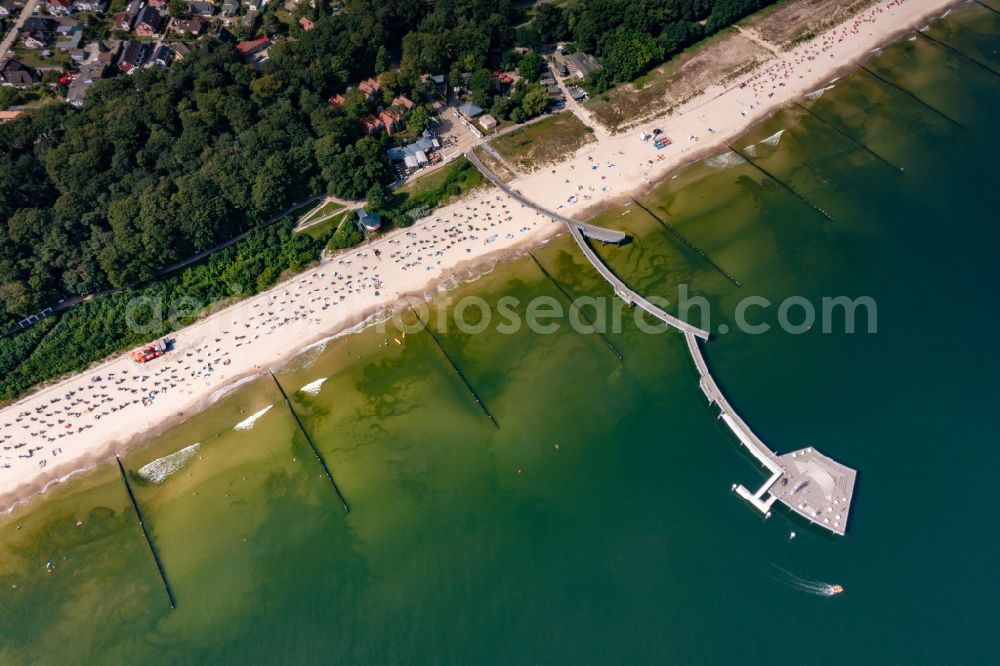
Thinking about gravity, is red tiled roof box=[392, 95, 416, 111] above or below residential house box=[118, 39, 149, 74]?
below

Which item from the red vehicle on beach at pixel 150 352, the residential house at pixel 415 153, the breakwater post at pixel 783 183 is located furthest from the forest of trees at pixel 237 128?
the breakwater post at pixel 783 183

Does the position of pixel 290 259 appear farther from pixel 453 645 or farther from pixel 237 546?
pixel 453 645

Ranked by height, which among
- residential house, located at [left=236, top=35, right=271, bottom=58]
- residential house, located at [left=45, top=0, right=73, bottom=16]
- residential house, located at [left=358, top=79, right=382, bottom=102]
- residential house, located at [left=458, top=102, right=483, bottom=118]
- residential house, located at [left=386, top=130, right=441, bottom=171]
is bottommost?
residential house, located at [left=386, top=130, right=441, bottom=171]

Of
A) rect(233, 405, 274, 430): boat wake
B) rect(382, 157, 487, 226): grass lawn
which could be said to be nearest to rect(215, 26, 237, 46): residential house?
rect(382, 157, 487, 226): grass lawn

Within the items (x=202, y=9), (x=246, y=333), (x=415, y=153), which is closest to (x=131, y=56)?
(x=202, y=9)

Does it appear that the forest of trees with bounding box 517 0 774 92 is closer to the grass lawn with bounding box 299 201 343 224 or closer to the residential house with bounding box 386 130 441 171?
the residential house with bounding box 386 130 441 171

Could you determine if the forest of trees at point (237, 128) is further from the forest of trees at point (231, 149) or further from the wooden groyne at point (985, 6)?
the wooden groyne at point (985, 6)
